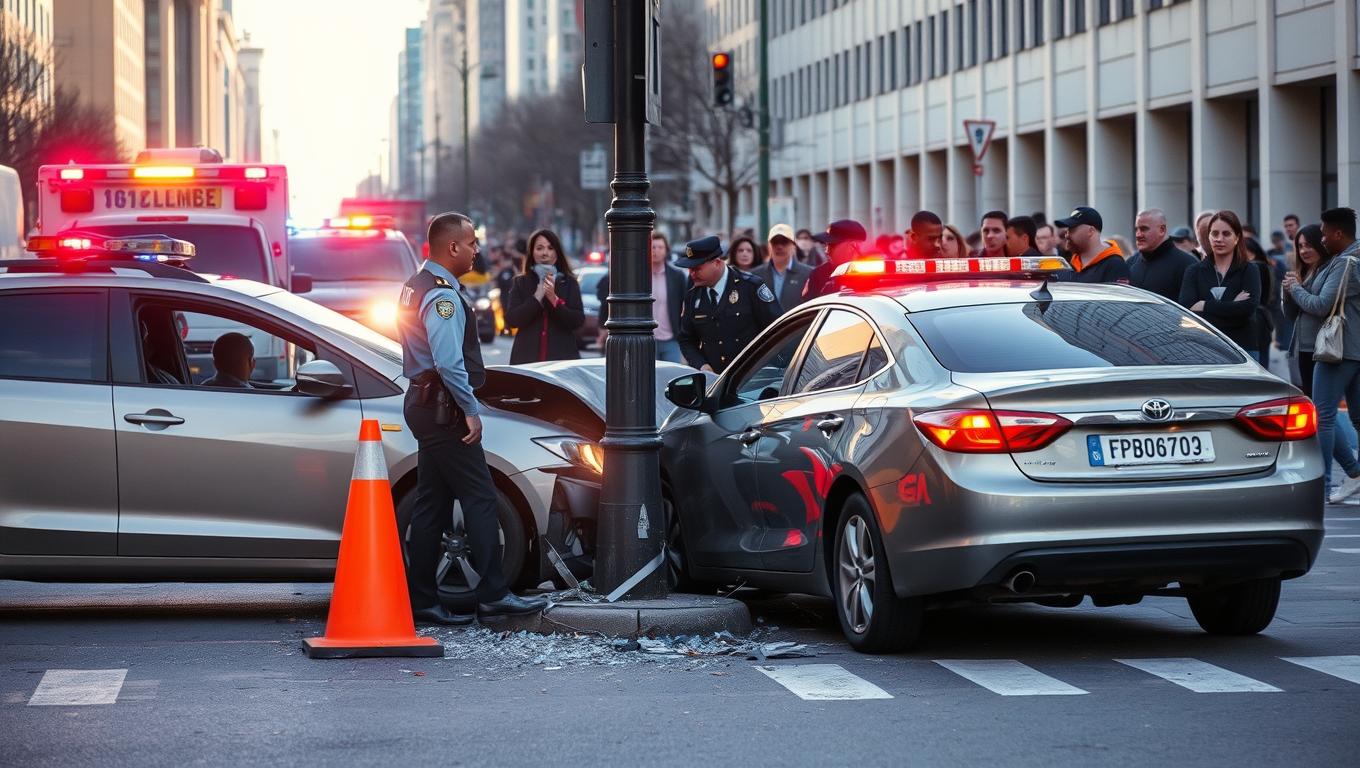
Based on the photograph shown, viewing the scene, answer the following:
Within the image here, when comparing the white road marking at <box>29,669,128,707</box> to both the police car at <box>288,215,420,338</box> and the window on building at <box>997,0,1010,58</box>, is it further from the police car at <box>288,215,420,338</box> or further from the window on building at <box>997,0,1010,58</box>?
the window on building at <box>997,0,1010,58</box>

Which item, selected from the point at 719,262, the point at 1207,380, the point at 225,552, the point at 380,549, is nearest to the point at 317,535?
the point at 225,552

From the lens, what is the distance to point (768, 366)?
32.2ft

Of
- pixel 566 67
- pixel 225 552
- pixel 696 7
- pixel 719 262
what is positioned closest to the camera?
pixel 225 552

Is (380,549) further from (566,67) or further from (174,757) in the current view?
(566,67)

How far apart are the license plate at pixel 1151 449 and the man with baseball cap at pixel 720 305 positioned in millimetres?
6027

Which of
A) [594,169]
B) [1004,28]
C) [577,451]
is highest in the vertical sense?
[1004,28]

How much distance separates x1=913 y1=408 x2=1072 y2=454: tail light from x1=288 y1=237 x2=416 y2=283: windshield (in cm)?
1536

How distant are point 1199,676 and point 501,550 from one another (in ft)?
10.2

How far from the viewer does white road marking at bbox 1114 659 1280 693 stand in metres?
7.68

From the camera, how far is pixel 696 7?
9731 cm

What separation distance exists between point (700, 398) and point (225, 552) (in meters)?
2.14

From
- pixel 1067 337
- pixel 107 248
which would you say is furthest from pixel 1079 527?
pixel 107 248

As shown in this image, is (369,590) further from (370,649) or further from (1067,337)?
(1067,337)

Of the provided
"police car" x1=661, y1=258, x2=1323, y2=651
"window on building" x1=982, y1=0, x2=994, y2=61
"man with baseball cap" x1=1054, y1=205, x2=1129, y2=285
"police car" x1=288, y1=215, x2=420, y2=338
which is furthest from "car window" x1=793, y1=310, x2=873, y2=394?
"window on building" x1=982, y1=0, x2=994, y2=61
